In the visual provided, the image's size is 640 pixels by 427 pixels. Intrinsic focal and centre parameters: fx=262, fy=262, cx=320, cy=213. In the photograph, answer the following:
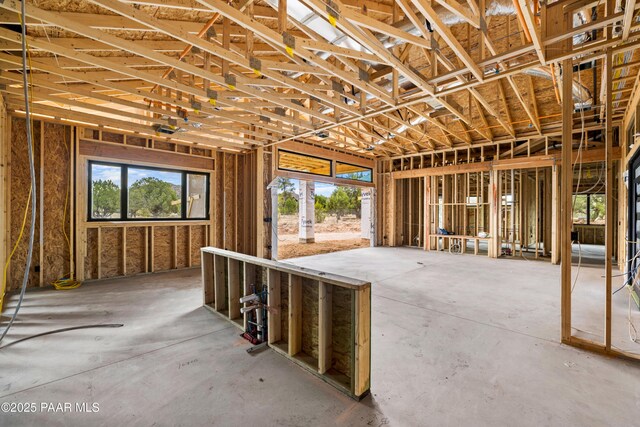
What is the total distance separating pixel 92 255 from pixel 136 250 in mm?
760

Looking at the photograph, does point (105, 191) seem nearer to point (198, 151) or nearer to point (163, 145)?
point (163, 145)

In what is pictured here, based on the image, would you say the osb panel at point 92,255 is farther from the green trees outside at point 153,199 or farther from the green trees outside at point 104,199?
the green trees outside at point 153,199

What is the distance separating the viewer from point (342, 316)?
2209 mm

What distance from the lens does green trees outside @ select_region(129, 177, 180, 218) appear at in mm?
5926

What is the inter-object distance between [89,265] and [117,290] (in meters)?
1.37

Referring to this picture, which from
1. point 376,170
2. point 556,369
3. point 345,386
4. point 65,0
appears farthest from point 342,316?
point 376,170

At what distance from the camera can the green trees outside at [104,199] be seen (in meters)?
5.52

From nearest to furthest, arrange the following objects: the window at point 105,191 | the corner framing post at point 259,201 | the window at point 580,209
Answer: the window at point 105,191
the corner framing post at point 259,201
the window at point 580,209

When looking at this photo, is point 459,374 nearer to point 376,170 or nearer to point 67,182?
point 67,182

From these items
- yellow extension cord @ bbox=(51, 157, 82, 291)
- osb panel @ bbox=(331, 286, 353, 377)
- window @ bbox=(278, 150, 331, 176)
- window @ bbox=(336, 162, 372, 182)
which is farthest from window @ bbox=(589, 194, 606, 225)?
yellow extension cord @ bbox=(51, 157, 82, 291)

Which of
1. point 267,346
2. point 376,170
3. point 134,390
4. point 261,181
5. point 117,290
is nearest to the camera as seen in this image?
point 134,390

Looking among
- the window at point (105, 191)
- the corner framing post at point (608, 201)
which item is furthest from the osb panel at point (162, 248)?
the corner framing post at point (608, 201)

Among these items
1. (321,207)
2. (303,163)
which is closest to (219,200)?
(303,163)

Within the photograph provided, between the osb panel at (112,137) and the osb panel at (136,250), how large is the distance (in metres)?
1.93
